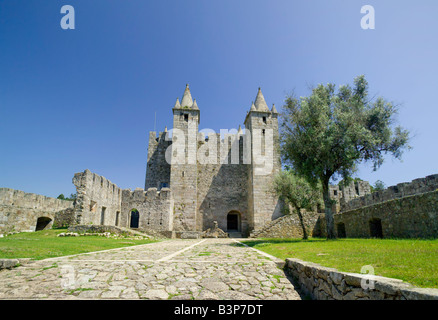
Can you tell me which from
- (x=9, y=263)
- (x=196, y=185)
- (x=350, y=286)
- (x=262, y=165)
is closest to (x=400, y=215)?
(x=350, y=286)

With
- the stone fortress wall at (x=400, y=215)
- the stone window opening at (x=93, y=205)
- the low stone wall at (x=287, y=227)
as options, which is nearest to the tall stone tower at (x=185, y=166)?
the low stone wall at (x=287, y=227)

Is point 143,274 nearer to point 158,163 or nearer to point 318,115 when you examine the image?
point 318,115

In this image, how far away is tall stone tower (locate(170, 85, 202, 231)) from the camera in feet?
81.4

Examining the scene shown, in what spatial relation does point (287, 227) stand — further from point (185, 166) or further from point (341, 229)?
point (185, 166)

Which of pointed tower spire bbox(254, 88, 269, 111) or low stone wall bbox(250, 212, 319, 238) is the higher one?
pointed tower spire bbox(254, 88, 269, 111)

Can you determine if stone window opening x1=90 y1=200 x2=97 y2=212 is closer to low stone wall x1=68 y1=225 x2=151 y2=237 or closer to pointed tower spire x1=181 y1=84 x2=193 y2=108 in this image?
low stone wall x1=68 y1=225 x2=151 y2=237

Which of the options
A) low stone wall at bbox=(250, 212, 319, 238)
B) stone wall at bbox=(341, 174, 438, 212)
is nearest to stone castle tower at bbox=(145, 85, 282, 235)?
low stone wall at bbox=(250, 212, 319, 238)

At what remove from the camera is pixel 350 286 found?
308 cm

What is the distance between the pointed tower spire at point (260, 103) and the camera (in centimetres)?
2787

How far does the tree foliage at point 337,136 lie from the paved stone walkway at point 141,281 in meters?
8.75

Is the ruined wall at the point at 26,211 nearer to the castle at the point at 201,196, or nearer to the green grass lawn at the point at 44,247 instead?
the castle at the point at 201,196

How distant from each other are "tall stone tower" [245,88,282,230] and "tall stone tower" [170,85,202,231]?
6.13 metres
